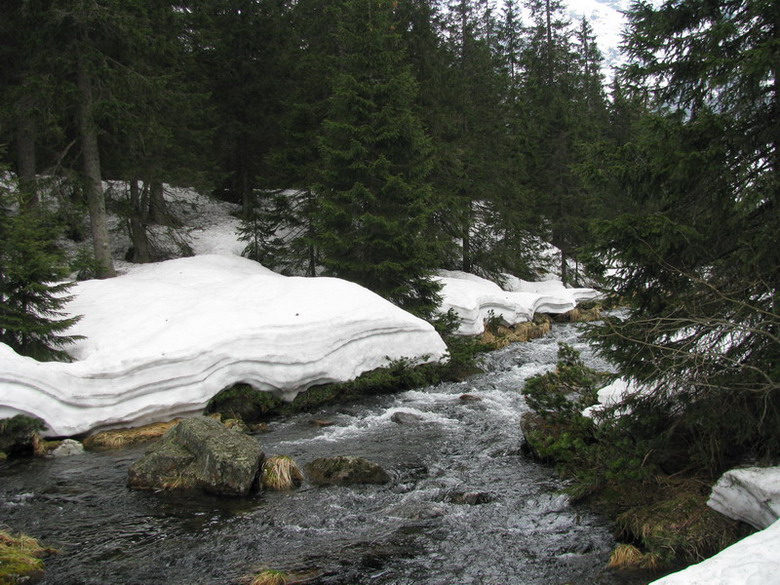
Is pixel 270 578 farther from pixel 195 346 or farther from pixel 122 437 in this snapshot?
pixel 195 346

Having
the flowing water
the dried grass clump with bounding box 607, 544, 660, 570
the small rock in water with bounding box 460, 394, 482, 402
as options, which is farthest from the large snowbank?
the small rock in water with bounding box 460, 394, 482, 402

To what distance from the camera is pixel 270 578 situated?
17.8 feet

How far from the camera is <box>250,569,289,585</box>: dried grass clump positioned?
540 centimetres

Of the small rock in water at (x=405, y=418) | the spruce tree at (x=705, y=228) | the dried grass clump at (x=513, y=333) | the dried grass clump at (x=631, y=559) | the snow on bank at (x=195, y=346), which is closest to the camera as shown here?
the dried grass clump at (x=631, y=559)

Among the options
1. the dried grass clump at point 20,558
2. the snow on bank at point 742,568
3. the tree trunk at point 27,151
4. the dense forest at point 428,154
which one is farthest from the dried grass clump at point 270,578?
the tree trunk at point 27,151

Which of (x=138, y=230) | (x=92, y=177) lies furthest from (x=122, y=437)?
(x=138, y=230)

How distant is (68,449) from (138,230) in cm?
1270

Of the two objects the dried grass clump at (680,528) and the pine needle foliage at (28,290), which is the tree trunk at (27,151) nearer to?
the pine needle foliage at (28,290)

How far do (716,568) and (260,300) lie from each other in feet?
37.1

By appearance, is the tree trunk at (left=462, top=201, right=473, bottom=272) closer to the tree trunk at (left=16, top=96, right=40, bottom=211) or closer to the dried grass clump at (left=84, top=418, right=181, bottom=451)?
the tree trunk at (left=16, top=96, right=40, bottom=211)

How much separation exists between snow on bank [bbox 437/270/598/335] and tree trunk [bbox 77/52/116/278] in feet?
32.9

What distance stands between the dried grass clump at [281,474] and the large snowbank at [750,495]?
5094 mm

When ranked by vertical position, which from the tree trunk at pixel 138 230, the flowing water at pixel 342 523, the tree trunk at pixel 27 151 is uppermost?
the tree trunk at pixel 27 151

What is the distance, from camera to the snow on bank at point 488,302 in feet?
59.4
